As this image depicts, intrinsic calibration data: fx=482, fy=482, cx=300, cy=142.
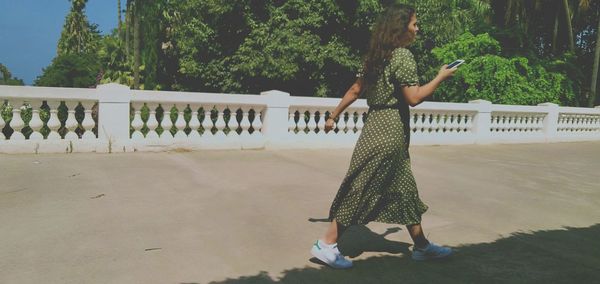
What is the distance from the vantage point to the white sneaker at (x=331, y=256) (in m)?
3.46

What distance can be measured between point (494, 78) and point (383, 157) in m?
15.1

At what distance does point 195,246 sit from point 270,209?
129cm

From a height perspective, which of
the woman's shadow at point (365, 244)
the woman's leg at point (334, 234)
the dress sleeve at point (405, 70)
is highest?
the dress sleeve at point (405, 70)

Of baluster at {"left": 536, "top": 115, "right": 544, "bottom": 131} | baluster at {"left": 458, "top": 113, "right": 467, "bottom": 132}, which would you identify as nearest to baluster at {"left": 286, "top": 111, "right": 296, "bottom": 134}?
baluster at {"left": 458, "top": 113, "right": 467, "bottom": 132}

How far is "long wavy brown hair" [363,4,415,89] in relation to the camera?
136 inches

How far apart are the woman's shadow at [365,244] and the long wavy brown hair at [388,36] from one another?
139cm

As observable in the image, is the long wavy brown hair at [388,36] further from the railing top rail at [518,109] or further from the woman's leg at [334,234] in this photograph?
the railing top rail at [518,109]

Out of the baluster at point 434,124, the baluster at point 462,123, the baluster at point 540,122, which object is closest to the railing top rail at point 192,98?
the baluster at point 434,124

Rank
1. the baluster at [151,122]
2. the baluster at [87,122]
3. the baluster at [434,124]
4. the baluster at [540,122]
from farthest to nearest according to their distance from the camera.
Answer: the baluster at [540,122]
the baluster at [434,124]
the baluster at [151,122]
the baluster at [87,122]

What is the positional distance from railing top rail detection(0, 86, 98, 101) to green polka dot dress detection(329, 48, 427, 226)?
221 inches

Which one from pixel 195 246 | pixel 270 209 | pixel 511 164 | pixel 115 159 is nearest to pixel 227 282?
pixel 195 246

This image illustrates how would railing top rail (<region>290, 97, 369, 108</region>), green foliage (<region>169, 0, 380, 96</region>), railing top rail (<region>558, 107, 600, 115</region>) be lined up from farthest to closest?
1. green foliage (<region>169, 0, 380, 96</region>)
2. railing top rail (<region>558, 107, 600, 115</region>)
3. railing top rail (<region>290, 97, 369, 108</region>)

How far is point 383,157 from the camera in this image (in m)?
3.46

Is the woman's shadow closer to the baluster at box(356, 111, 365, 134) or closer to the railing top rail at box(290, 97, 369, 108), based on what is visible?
the railing top rail at box(290, 97, 369, 108)
